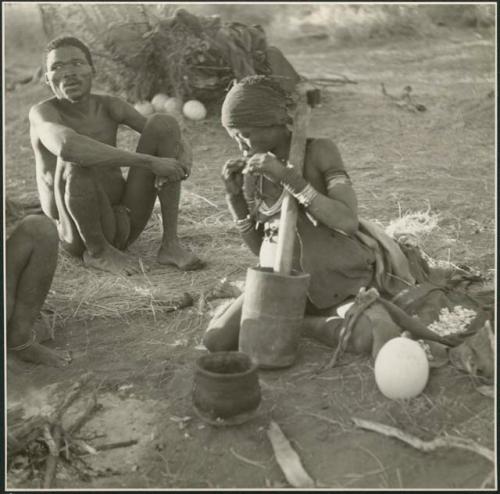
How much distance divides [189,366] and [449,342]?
1259mm

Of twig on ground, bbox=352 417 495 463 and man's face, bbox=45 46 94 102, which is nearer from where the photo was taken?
twig on ground, bbox=352 417 495 463

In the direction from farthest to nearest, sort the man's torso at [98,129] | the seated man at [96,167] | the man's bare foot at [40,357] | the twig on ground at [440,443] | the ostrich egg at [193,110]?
the ostrich egg at [193,110], the man's torso at [98,129], the seated man at [96,167], the man's bare foot at [40,357], the twig on ground at [440,443]

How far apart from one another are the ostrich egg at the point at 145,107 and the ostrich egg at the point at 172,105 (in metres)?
0.16

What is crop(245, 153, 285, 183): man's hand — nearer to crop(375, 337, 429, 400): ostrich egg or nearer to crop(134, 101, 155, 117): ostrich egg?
crop(375, 337, 429, 400): ostrich egg

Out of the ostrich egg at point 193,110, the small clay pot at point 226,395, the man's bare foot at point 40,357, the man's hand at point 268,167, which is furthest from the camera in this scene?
the ostrich egg at point 193,110

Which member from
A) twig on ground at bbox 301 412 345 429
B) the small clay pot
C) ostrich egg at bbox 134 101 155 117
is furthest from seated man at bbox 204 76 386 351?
ostrich egg at bbox 134 101 155 117

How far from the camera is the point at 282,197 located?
370 cm

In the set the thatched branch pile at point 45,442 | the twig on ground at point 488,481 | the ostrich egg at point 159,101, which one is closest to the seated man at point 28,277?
the thatched branch pile at point 45,442

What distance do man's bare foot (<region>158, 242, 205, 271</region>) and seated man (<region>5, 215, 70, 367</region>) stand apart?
4.74 ft

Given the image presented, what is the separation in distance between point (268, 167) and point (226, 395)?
1.09m

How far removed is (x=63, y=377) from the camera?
3.60 meters

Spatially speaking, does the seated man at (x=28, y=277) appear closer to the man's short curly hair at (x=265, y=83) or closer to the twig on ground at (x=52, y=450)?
the twig on ground at (x=52, y=450)

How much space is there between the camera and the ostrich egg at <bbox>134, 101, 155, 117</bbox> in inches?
333

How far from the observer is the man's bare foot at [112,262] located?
4.98 metres
